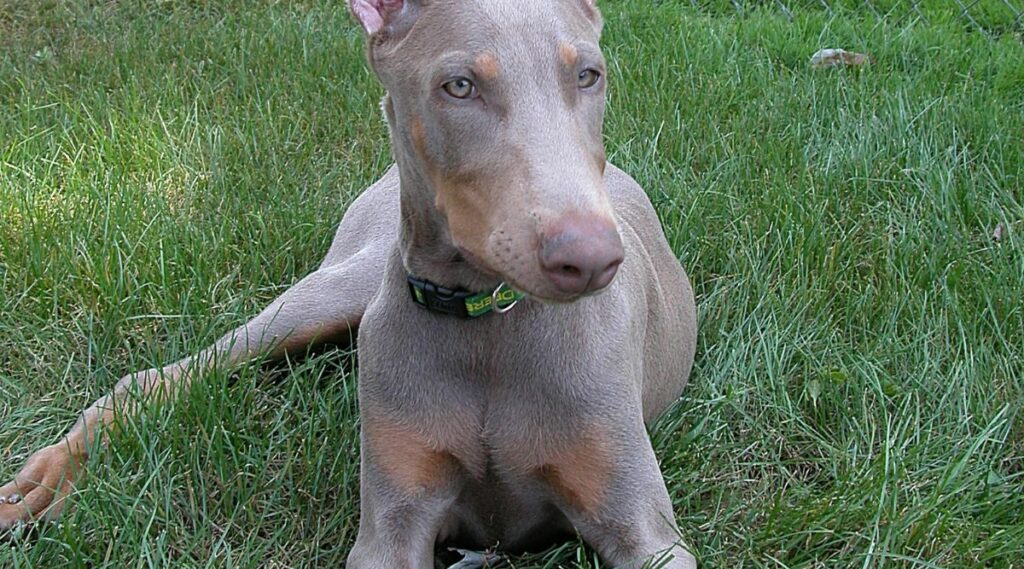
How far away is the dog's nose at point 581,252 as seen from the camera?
2152 mm

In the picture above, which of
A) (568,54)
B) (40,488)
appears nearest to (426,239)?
(568,54)

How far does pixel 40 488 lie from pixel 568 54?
1.73 meters

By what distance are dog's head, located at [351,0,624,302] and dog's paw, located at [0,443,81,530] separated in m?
1.24

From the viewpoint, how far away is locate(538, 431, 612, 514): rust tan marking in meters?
2.79

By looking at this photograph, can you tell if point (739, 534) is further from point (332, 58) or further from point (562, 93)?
A: point (332, 58)

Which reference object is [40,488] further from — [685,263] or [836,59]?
[836,59]

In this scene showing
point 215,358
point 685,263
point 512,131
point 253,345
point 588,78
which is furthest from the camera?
point 685,263

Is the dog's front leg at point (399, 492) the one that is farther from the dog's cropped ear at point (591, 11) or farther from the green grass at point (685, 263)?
the dog's cropped ear at point (591, 11)

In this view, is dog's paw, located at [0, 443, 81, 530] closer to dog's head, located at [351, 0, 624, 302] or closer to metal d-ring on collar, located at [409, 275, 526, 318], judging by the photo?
metal d-ring on collar, located at [409, 275, 526, 318]

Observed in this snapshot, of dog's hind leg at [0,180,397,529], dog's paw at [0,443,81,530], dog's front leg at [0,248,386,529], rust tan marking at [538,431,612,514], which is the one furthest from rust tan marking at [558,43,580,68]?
dog's paw at [0,443,81,530]

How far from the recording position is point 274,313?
3.74 meters

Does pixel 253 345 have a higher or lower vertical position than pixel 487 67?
lower

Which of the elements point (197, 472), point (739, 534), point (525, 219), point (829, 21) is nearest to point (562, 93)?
point (525, 219)

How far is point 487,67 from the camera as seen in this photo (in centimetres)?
241
